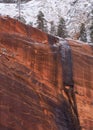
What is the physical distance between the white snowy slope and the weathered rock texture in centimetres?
4685

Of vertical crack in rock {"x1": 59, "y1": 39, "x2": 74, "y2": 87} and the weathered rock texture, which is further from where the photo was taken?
vertical crack in rock {"x1": 59, "y1": 39, "x2": 74, "y2": 87}

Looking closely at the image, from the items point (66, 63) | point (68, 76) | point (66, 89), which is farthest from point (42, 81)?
point (66, 63)

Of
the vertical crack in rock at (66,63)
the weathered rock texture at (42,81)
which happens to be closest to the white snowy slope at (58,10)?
the vertical crack in rock at (66,63)

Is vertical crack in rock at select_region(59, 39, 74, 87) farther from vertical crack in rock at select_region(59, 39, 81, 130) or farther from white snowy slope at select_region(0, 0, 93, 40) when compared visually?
white snowy slope at select_region(0, 0, 93, 40)

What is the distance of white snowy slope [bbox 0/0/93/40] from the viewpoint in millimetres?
77000

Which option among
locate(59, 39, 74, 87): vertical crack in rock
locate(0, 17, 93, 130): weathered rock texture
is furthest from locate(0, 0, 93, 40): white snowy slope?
locate(0, 17, 93, 130): weathered rock texture

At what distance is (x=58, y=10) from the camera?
8350 centimetres

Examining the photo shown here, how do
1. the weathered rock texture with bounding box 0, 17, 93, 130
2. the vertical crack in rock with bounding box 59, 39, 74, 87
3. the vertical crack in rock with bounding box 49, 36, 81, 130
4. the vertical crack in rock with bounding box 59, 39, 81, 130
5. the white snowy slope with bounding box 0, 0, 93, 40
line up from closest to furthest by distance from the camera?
the weathered rock texture with bounding box 0, 17, 93, 130 → the vertical crack in rock with bounding box 49, 36, 81, 130 → the vertical crack in rock with bounding box 59, 39, 81, 130 → the vertical crack in rock with bounding box 59, 39, 74, 87 → the white snowy slope with bounding box 0, 0, 93, 40

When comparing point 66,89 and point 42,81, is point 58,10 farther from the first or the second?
point 42,81

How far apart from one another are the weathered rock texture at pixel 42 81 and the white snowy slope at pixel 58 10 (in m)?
46.8

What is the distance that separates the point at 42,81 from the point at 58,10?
61.0m

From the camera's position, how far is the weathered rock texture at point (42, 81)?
73.4 ft

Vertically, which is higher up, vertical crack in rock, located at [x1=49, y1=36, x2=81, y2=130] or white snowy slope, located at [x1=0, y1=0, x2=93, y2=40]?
vertical crack in rock, located at [x1=49, y1=36, x2=81, y2=130]

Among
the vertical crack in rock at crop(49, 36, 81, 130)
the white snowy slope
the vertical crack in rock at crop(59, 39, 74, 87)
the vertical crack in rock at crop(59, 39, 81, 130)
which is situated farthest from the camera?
the white snowy slope
